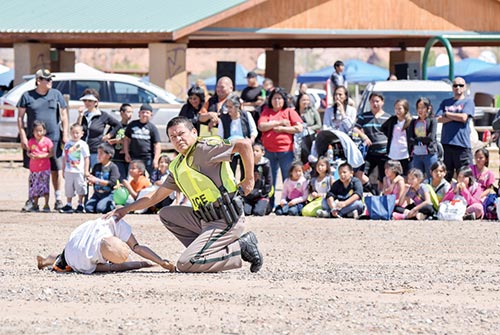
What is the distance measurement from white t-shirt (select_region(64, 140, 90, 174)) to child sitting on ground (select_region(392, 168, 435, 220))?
426cm

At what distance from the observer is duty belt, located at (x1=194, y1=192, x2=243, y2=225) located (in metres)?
10.0

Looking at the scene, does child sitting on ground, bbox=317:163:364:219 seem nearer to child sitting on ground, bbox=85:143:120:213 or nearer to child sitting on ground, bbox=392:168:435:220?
child sitting on ground, bbox=392:168:435:220

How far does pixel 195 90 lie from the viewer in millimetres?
16531

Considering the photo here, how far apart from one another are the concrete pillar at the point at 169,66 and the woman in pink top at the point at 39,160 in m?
10.4

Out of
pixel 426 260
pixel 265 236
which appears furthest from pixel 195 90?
pixel 426 260

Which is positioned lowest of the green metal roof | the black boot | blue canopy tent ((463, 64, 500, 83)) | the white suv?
the black boot

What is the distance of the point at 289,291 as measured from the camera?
29.0ft

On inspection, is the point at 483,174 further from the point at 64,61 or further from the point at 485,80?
the point at 485,80

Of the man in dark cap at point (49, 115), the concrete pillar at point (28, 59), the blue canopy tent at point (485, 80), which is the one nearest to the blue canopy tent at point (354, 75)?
the blue canopy tent at point (485, 80)

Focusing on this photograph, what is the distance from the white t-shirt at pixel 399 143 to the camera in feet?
52.6

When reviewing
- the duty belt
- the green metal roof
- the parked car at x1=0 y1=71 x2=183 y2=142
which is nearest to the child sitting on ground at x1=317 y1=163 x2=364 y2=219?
the duty belt

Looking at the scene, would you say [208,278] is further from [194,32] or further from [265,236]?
[194,32]

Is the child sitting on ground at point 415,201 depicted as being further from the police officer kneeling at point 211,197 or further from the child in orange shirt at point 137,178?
Answer: the police officer kneeling at point 211,197

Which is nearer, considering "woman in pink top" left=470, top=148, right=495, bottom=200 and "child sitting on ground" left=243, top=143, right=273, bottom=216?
"woman in pink top" left=470, top=148, right=495, bottom=200
